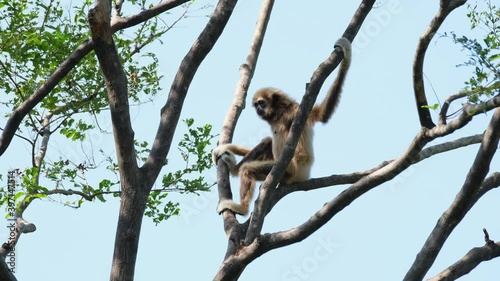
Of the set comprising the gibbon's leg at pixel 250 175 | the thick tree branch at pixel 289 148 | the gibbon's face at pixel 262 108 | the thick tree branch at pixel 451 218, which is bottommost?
the thick tree branch at pixel 451 218

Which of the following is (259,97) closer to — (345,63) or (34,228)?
(345,63)

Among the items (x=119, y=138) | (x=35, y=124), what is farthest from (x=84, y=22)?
(x=119, y=138)

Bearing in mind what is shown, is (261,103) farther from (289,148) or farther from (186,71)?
(289,148)

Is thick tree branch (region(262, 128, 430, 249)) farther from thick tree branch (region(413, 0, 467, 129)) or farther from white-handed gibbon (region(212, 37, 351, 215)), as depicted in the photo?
white-handed gibbon (region(212, 37, 351, 215))

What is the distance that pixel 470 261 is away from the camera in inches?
260

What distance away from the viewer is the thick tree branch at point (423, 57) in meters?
6.20

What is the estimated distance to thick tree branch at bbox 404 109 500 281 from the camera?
614cm

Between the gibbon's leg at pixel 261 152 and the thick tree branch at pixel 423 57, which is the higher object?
the gibbon's leg at pixel 261 152

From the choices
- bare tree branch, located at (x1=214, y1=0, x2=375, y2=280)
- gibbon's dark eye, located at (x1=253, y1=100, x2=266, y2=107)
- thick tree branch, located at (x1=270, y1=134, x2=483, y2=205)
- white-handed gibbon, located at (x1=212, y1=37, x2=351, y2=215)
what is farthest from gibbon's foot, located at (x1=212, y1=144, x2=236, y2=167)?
bare tree branch, located at (x1=214, y1=0, x2=375, y2=280)

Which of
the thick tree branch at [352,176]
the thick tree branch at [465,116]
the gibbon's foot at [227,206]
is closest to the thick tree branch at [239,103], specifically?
the gibbon's foot at [227,206]

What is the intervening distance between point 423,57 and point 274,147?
13.4 ft

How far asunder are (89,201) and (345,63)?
3894mm

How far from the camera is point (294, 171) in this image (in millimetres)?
9758

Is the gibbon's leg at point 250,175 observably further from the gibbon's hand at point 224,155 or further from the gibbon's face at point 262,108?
the gibbon's face at point 262,108
